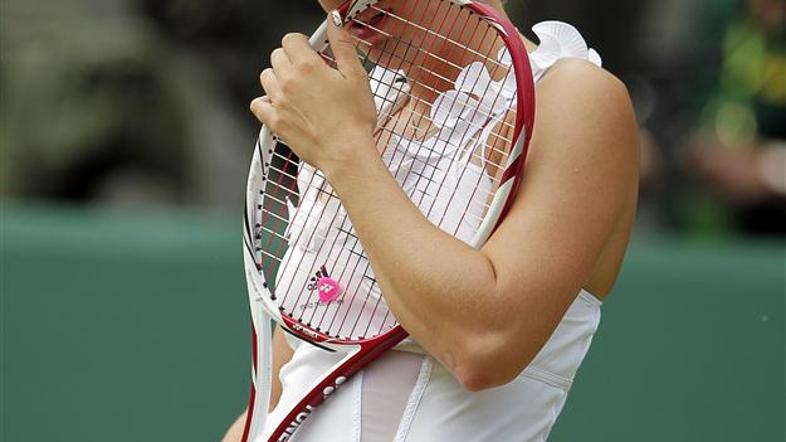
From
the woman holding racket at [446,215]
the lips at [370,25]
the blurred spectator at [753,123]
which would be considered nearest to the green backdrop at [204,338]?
the blurred spectator at [753,123]

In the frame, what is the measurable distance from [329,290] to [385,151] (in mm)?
174

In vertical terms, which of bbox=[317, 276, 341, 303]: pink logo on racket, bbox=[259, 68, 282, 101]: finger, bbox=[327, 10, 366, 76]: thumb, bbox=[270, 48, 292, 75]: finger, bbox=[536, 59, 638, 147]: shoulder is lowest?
bbox=[317, 276, 341, 303]: pink logo on racket

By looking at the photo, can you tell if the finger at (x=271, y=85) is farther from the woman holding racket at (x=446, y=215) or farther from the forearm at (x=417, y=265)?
the forearm at (x=417, y=265)

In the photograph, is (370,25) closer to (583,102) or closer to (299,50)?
(299,50)

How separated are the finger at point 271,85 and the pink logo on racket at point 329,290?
0.73 feet

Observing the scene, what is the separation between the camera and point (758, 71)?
463 centimetres

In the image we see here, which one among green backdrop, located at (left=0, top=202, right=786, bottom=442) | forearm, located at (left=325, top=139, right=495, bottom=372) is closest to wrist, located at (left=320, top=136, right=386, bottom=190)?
forearm, located at (left=325, top=139, right=495, bottom=372)

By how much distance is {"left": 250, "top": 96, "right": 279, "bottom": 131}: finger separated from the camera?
71.8 inches

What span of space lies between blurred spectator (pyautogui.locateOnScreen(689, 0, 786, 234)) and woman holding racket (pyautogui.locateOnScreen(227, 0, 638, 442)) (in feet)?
9.26

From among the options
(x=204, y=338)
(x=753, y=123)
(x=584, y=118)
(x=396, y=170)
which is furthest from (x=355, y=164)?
(x=753, y=123)

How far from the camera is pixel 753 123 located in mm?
4641

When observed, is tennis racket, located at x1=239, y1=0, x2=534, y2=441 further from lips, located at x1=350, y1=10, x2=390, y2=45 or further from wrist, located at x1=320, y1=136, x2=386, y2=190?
wrist, located at x1=320, y1=136, x2=386, y2=190

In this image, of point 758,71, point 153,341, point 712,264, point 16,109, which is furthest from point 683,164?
point 16,109

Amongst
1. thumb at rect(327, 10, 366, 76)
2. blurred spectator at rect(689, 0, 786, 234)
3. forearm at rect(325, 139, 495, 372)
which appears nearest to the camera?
forearm at rect(325, 139, 495, 372)
